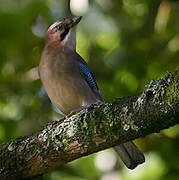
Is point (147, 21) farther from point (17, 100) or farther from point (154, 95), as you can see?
point (154, 95)

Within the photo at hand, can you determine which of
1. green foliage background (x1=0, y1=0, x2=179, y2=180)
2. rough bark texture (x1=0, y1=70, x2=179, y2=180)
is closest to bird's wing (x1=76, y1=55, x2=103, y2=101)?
green foliage background (x1=0, y1=0, x2=179, y2=180)

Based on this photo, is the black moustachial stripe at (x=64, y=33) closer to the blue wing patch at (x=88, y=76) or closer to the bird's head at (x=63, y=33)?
the bird's head at (x=63, y=33)

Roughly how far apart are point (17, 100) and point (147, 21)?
1.91 m

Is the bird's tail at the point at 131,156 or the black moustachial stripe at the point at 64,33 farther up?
the black moustachial stripe at the point at 64,33

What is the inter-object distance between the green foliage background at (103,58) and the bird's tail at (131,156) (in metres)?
0.09

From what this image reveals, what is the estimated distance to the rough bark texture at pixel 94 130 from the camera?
359 centimetres

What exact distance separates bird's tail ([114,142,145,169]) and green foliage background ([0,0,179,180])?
0.29 feet

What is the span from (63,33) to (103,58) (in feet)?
1.86

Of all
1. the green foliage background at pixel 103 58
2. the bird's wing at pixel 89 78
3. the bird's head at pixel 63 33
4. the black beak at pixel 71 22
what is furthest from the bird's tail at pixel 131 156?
the black beak at pixel 71 22

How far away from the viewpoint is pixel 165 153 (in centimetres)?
595

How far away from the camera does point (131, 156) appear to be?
562 centimetres

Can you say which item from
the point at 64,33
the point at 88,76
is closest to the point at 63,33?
the point at 64,33

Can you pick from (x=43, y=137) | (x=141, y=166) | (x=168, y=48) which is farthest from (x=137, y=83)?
(x=43, y=137)

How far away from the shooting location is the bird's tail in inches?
217
